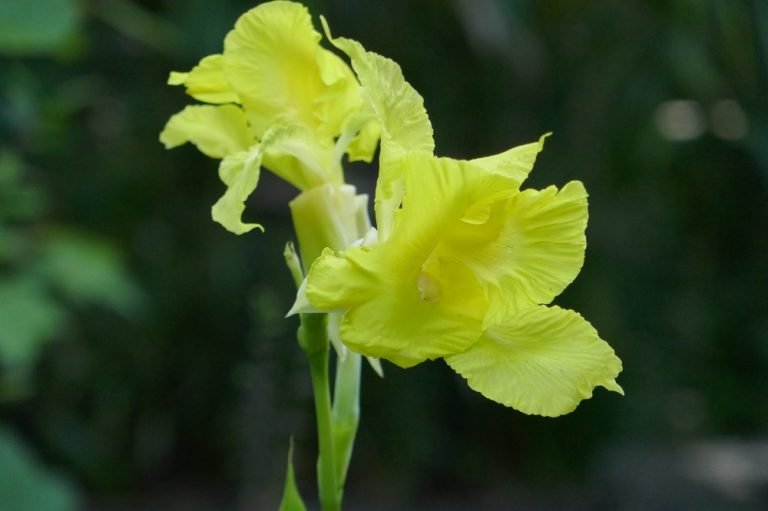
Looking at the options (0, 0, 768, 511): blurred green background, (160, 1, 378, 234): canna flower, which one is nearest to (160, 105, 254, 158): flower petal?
(160, 1, 378, 234): canna flower

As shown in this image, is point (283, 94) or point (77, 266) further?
point (77, 266)

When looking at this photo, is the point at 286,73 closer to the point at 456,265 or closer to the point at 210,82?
the point at 210,82

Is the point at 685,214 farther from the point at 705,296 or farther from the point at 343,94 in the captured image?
the point at 343,94

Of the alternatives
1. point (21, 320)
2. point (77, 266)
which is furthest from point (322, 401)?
point (77, 266)

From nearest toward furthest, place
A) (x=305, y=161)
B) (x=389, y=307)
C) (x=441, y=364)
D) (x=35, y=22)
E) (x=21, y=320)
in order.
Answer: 1. (x=389, y=307)
2. (x=305, y=161)
3. (x=35, y=22)
4. (x=21, y=320)
5. (x=441, y=364)

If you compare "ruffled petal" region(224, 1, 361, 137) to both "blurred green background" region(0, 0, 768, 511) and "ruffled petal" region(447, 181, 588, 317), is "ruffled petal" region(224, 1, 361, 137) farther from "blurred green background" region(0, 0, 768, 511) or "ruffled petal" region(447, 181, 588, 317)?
"blurred green background" region(0, 0, 768, 511)

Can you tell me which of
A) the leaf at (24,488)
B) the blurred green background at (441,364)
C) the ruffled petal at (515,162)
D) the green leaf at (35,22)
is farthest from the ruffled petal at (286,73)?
the blurred green background at (441,364)

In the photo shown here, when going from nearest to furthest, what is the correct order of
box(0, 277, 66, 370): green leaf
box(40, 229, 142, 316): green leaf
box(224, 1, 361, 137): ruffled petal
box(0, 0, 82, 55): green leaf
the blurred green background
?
1. box(224, 1, 361, 137): ruffled petal
2. box(0, 0, 82, 55): green leaf
3. box(0, 277, 66, 370): green leaf
4. box(40, 229, 142, 316): green leaf
5. the blurred green background
